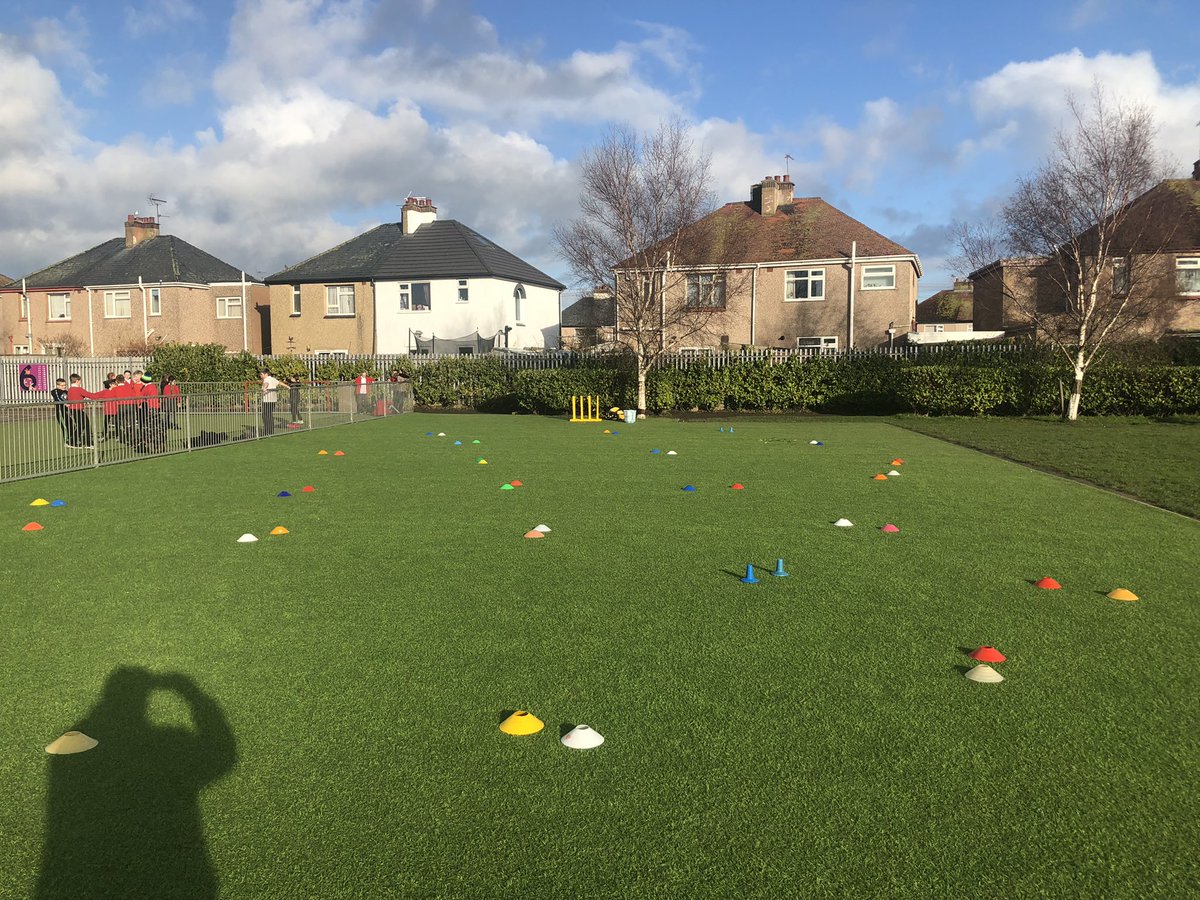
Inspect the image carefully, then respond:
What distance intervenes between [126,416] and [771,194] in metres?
32.2

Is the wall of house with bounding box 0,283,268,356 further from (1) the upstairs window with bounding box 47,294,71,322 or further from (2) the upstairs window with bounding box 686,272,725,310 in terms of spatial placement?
(2) the upstairs window with bounding box 686,272,725,310

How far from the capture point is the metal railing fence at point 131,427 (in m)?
13.5

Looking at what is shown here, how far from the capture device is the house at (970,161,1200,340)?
24.0m

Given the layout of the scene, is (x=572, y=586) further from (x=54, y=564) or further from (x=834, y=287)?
(x=834, y=287)

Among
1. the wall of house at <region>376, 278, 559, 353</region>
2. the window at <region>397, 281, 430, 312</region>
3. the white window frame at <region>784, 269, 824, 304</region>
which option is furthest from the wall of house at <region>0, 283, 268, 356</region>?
the white window frame at <region>784, 269, 824, 304</region>

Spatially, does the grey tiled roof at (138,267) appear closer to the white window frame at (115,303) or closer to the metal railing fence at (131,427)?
the white window frame at (115,303)

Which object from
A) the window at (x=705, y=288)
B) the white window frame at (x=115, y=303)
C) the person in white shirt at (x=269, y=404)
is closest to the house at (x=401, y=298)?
the white window frame at (x=115, y=303)

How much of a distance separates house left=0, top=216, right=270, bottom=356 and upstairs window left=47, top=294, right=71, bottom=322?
0.06 metres

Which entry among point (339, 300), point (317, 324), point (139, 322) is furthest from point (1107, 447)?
point (139, 322)

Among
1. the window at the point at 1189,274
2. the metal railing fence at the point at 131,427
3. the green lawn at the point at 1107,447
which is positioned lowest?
the green lawn at the point at 1107,447

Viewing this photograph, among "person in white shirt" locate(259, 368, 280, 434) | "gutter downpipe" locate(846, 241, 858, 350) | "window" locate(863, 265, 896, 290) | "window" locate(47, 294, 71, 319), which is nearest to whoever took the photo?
"person in white shirt" locate(259, 368, 280, 434)

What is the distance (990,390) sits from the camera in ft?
84.0

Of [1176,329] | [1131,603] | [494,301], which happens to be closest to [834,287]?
[1176,329]

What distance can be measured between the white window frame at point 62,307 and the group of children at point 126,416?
1400 inches
